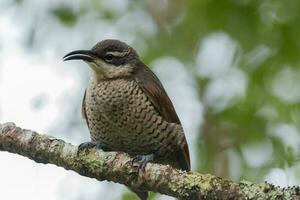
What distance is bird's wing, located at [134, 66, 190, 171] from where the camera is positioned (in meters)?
6.35

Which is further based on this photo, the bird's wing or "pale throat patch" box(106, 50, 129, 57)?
"pale throat patch" box(106, 50, 129, 57)

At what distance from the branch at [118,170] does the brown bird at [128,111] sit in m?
0.96

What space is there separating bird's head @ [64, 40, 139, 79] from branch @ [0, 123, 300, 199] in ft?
4.33

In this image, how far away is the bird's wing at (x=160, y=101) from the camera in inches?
250

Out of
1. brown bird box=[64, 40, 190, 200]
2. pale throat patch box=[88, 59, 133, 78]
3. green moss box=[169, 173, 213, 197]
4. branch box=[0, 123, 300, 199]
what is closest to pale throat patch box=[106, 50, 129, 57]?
brown bird box=[64, 40, 190, 200]

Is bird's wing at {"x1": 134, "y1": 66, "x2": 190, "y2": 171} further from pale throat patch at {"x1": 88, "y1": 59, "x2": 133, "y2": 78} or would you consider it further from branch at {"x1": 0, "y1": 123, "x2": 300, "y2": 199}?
branch at {"x1": 0, "y1": 123, "x2": 300, "y2": 199}

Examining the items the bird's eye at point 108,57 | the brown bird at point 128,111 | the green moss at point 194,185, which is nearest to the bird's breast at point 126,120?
the brown bird at point 128,111

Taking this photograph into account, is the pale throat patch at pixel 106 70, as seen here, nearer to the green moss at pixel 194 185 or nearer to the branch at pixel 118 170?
the branch at pixel 118 170

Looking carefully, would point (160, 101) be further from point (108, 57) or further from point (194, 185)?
point (194, 185)

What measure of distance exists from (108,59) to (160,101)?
0.64 meters

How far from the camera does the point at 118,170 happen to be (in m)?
5.01

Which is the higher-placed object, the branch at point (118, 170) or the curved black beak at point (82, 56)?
the curved black beak at point (82, 56)

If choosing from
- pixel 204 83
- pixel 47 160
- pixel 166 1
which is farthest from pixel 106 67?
pixel 166 1

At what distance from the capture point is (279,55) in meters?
7.68
